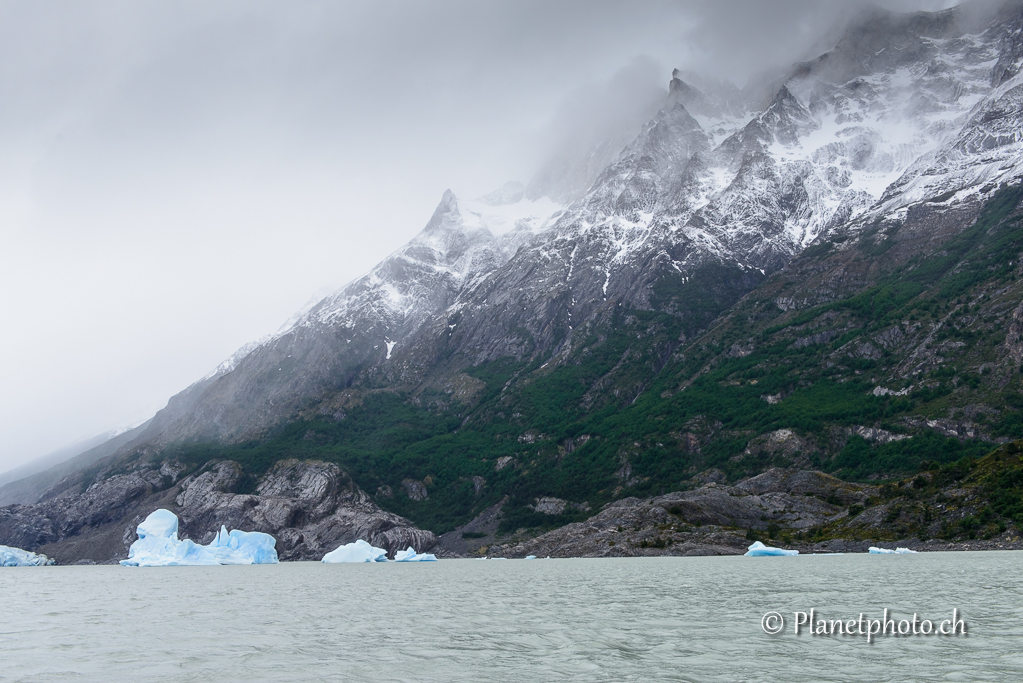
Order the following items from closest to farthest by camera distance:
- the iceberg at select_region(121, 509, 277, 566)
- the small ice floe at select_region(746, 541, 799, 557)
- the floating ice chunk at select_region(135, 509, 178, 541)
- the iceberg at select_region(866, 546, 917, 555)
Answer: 1. the iceberg at select_region(866, 546, 917, 555)
2. the small ice floe at select_region(746, 541, 799, 557)
3. the iceberg at select_region(121, 509, 277, 566)
4. the floating ice chunk at select_region(135, 509, 178, 541)

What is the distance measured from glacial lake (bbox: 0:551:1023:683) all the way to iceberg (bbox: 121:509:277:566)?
9488cm

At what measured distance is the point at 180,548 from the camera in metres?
156

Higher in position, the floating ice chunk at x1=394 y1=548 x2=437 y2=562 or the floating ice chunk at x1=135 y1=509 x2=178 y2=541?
the floating ice chunk at x1=135 y1=509 x2=178 y2=541

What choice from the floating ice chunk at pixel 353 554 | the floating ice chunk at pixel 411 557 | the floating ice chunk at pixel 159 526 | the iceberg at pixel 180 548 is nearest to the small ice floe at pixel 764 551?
the floating ice chunk at pixel 411 557

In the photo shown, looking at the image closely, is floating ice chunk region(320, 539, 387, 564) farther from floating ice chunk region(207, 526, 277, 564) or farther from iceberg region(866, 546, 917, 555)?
iceberg region(866, 546, 917, 555)

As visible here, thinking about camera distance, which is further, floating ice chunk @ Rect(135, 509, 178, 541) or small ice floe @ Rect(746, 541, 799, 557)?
floating ice chunk @ Rect(135, 509, 178, 541)

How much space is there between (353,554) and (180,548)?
38293mm

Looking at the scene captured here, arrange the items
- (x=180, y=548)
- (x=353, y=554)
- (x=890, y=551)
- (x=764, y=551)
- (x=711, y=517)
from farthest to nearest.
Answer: (x=353, y=554), (x=180, y=548), (x=711, y=517), (x=764, y=551), (x=890, y=551)

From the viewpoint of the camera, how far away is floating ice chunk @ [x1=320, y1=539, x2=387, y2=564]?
16862 centimetres

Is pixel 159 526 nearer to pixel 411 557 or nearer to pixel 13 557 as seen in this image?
pixel 13 557

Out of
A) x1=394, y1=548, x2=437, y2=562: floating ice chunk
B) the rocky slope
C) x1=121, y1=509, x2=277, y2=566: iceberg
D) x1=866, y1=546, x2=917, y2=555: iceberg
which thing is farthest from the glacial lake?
x1=394, y1=548, x2=437, y2=562: floating ice chunk

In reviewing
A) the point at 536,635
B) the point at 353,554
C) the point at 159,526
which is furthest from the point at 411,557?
the point at 536,635

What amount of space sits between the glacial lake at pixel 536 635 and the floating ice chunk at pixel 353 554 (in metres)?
104

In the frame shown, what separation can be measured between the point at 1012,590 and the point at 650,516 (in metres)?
114
